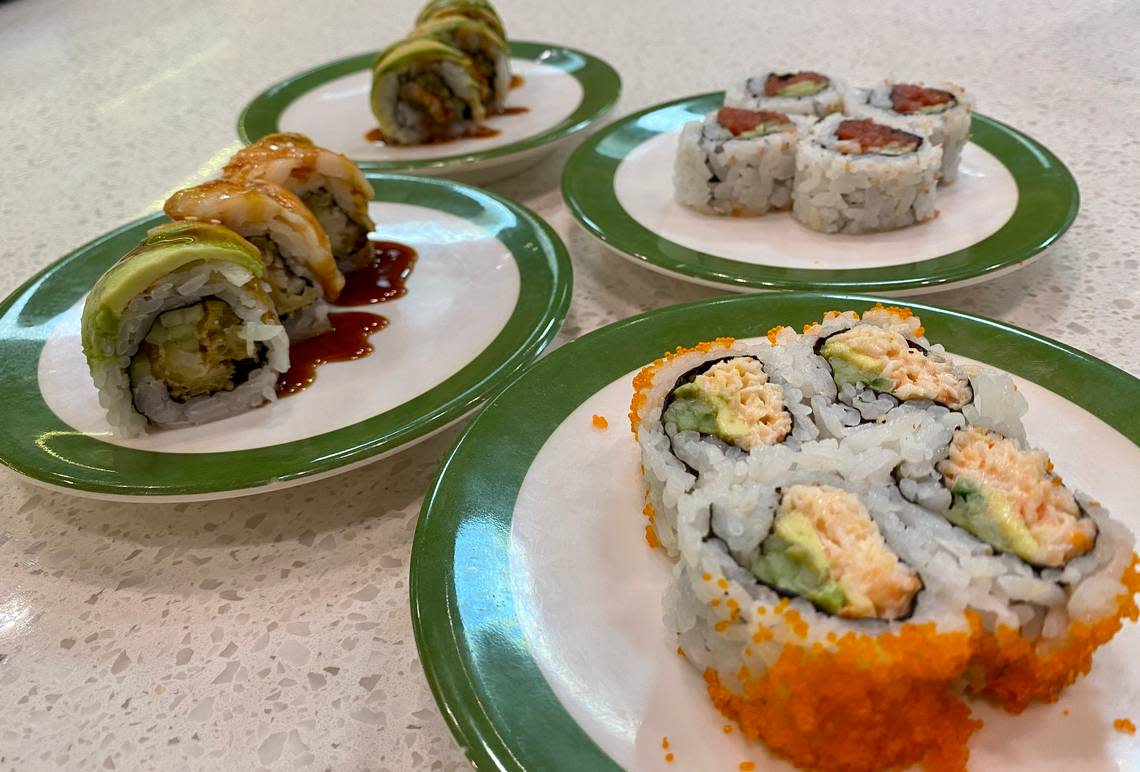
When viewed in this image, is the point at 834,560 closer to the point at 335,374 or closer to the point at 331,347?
the point at 335,374

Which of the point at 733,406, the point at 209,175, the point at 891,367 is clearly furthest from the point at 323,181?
the point at 891,367

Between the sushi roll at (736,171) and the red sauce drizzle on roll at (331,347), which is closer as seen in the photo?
the red sauce drizzle on roll at (331,347)

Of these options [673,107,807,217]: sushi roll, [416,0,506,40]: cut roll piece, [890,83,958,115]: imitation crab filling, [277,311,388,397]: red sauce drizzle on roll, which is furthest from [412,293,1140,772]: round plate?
Result: [416,0,506,40]: cut roll piece

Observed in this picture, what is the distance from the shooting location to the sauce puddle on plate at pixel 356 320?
1.60 metres

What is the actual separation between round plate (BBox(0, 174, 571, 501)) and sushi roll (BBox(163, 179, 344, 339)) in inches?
5.2

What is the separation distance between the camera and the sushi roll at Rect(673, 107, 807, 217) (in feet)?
6.44

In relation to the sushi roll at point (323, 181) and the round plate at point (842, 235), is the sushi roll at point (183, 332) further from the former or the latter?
the round plate at point (842, 235)

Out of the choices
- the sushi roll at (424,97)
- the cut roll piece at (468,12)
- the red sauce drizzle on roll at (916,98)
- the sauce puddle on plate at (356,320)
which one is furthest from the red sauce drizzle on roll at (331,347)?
the red sauce drizzle on roll at (916,98)

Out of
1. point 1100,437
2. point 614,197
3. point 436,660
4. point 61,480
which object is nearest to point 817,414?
point 1100,437

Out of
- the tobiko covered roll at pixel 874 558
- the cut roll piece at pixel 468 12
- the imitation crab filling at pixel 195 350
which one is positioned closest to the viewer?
the tobiko covered roll at pixel 874 558

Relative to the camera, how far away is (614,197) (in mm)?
2031

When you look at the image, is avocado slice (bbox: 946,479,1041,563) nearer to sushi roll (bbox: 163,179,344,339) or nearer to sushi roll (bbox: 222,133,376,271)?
sushi roll (bbox: 163,179,344,339)

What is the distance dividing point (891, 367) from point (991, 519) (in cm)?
31

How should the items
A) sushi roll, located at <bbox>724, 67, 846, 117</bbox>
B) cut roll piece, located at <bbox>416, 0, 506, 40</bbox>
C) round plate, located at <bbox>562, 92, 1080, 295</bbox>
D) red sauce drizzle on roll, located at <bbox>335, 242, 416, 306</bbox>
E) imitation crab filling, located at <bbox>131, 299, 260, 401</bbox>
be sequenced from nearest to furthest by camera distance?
imitation crab filling, located at <bbox>131, 299, 260, 401</bbox> < round plate, located at <bbox>562, 92, 1080, 295</bbox> < red sauce drizzle on roll, located at <bbox>335, 242, 416, 306</bbox> < sushi roll, located at <bbox>724, 67, 846, 117</bbox> < cut roll piece, located at <bbox>416, 0, 506, 40</bbox>
